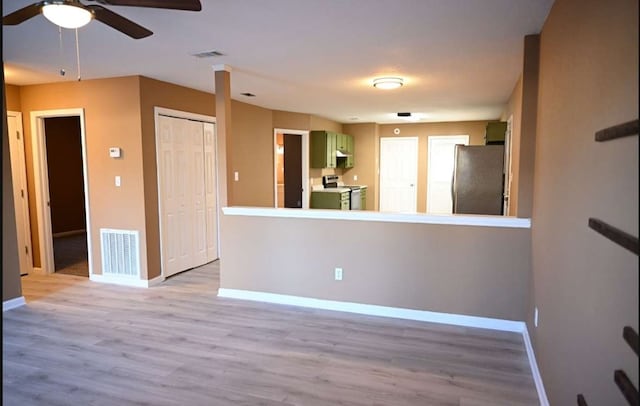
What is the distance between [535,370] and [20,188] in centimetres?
585

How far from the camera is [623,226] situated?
4.37 ft

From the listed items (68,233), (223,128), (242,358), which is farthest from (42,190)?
(242,358)

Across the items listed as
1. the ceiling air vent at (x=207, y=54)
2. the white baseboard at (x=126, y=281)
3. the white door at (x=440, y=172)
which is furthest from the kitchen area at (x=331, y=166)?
the ceiling air vent at (x=207, y=54)

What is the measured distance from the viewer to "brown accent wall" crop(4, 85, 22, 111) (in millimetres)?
4996

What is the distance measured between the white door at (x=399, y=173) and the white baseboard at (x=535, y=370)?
6274 mm

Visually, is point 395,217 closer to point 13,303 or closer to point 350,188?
point 13,303

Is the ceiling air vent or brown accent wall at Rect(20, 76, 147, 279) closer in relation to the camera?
the ceiling air vent

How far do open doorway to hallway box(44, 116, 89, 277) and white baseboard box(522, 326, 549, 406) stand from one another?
Answer: 7208 millimetres

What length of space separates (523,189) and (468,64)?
146cm

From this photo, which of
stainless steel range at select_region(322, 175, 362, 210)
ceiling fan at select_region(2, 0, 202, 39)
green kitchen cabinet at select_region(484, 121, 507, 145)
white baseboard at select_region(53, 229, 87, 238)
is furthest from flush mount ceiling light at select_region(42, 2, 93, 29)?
white baseboard at select_region(53, 229, 87, 238)

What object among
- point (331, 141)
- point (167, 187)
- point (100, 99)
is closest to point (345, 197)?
point (331, 141)

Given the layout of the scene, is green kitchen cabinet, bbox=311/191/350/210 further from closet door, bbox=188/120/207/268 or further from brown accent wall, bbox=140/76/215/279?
brown accent wall, bbox=140/76/215/279

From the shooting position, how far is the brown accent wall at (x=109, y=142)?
461 cm

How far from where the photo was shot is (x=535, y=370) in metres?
2.70
